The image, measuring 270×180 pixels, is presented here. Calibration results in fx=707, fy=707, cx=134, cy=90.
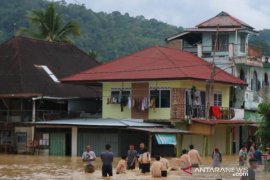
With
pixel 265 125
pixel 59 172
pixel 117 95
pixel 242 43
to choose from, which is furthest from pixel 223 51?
pixel 59 172

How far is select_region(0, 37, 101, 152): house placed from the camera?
46.9m

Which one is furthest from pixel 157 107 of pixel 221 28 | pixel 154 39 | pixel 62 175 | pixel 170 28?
pixel 170 28

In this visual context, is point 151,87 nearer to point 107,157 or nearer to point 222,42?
point 222,42

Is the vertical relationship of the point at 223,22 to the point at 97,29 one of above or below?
below

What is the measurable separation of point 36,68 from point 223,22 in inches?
592

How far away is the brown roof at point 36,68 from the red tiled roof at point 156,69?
8.07 ft

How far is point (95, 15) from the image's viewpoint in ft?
358

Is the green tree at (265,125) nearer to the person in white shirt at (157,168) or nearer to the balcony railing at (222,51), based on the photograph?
the person in white shirt at (157,168)

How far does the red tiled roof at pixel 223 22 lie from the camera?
5453cm

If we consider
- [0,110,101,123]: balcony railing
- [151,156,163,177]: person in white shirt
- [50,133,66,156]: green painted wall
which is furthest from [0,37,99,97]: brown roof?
[151,156,163,177]: person in white shirt

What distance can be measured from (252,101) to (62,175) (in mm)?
29346

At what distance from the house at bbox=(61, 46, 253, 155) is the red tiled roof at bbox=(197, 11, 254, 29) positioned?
234 inches

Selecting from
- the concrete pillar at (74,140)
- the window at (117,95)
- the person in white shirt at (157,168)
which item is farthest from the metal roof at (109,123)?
the person in white shirt at (157,168)

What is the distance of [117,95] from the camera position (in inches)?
1838
